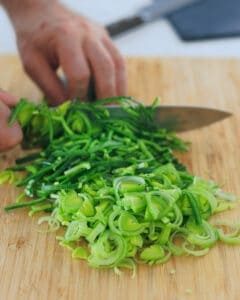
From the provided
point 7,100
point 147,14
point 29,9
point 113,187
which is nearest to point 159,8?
point 147,14

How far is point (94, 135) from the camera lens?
192 centimetres

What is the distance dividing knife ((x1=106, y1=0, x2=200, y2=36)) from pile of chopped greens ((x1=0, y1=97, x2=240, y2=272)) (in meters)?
0.77

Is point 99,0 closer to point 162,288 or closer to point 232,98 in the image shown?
point 232,98

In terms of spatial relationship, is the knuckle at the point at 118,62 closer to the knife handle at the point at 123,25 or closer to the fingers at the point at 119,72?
the fingers at the point at 119,72

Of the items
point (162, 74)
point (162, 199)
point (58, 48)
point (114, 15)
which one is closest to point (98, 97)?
point (58, 48)

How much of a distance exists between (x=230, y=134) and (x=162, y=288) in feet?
2.26

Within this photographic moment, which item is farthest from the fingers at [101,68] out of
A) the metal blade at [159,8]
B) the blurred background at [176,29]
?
the metal blade at [159,8]

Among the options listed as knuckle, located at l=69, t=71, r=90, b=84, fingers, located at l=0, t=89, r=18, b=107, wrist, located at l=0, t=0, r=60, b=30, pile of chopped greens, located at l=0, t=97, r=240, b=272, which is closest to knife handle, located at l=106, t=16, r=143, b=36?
wrist, located at l=0, t=0, r=60, b=30

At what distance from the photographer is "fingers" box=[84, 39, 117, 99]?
2.09 m

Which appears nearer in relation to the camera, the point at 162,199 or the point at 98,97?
the point at 162,199

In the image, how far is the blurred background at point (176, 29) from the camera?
105 inches

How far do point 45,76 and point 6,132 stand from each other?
365mm

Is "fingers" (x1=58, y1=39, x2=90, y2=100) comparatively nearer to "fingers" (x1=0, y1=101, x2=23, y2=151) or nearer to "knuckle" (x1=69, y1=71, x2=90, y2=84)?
"knuckle" (x1=69, y1=71, x2=90, y2=84)

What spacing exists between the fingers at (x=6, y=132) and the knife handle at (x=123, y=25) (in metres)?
0.93
